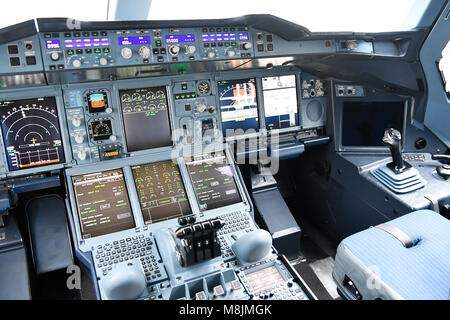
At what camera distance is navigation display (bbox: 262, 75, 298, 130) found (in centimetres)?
344

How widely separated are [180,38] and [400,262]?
81.0 inches

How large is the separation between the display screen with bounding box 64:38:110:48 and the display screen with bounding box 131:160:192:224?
3.28 feet

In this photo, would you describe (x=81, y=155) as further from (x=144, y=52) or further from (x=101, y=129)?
(x=144, y=52)

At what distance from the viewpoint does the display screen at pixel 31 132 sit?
8.82ft

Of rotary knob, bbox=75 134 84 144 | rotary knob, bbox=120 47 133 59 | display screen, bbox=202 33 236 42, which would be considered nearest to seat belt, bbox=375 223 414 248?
display screen, bbox=202 33 236 42

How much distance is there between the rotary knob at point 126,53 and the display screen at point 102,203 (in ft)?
3.07

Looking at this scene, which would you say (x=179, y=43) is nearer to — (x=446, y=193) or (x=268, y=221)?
(x=268, y=221)

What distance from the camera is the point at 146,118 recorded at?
3.05 m

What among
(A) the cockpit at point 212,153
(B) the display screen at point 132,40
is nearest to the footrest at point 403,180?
(A) the cockpit at point 212,153

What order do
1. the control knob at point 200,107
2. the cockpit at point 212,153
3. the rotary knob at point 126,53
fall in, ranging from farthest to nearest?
1. the control knob at point 200,107
2. the rotary knob at point 126,53
3. the cockpit at point 212,153

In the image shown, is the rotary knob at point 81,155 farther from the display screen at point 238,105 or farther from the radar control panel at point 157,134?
the display screen at point 238,105

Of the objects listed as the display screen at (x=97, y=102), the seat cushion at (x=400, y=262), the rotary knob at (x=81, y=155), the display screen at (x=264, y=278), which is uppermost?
the display screen at (x=97, y=102)

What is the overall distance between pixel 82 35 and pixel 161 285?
1.74 metres

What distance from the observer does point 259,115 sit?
3428 millimetres
